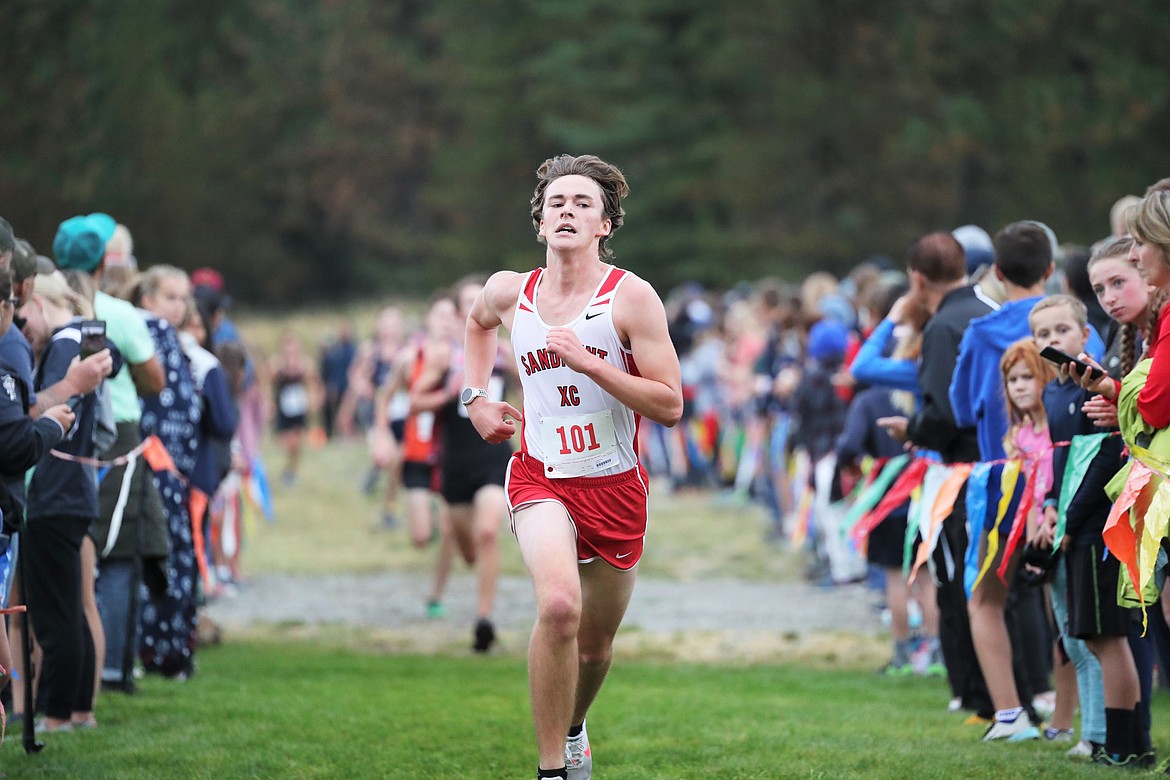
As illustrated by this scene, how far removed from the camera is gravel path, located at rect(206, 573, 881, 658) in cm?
1109

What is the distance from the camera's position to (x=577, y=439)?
5953mm

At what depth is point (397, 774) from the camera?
6.38m

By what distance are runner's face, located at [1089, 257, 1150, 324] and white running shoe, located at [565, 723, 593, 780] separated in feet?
8.66

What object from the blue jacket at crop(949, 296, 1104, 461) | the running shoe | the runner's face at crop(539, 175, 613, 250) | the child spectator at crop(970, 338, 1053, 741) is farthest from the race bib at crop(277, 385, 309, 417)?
the runner's face at crop(539, 175, 613, 250)

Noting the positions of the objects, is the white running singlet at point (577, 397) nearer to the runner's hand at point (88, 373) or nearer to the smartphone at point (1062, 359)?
the smartphone at point (1062, 359)

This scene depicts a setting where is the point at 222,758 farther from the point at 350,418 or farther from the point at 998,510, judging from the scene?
the point at 350,418

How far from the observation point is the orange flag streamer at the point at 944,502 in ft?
24.2

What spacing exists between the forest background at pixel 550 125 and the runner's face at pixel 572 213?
1335 cm

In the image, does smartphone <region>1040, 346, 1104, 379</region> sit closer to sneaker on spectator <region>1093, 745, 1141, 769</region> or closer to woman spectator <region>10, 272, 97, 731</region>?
sneaker on spectator <region>1093, 745, 1141, 769</region>

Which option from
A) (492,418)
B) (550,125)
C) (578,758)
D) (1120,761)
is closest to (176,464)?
(492,418)

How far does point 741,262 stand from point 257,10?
2305cm

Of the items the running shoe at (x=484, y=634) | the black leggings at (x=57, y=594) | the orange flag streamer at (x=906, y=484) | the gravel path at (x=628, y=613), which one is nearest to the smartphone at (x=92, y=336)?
the black leggings at (x=57, y=594)

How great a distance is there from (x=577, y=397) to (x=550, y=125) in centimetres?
4397

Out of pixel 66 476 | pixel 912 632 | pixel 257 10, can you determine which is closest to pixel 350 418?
pixel 912 632
